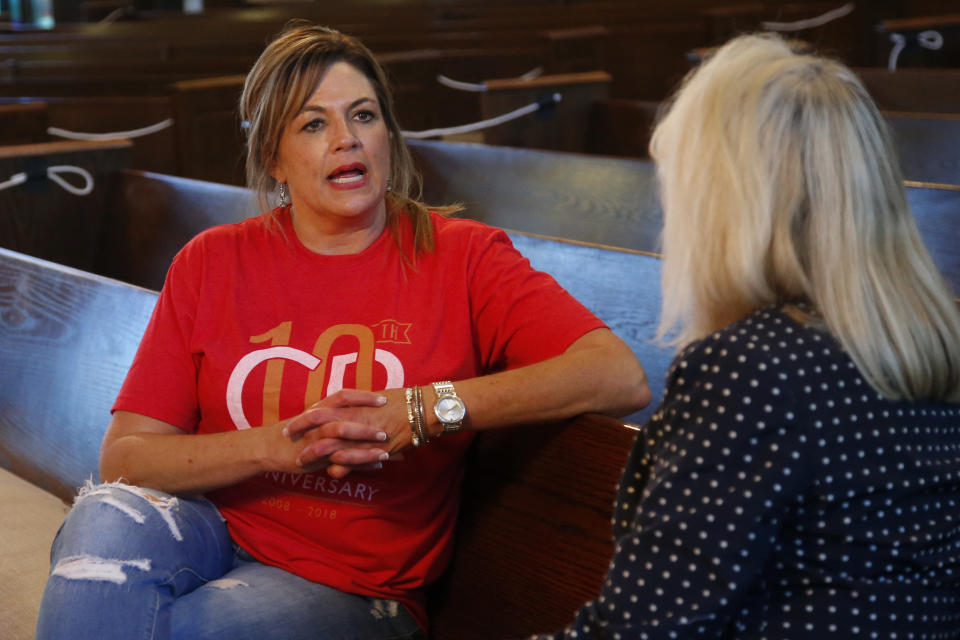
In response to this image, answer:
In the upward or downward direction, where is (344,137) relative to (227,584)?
upward

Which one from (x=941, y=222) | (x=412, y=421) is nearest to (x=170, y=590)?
(x=412, y=421)

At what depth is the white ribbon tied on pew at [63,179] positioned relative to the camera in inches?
131

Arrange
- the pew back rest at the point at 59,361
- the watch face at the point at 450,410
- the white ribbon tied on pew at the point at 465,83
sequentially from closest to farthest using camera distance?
the watch face at the point at 450,410, the pew back rest at the point at 59,361, the white ribbon tied on pew at the point at 465,83

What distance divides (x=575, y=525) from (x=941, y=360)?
59 centimetres

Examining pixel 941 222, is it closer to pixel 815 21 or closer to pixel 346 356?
pixel 346 356


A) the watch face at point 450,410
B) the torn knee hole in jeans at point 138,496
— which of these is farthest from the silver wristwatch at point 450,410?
the torn knee hole in jeans at point 138,496

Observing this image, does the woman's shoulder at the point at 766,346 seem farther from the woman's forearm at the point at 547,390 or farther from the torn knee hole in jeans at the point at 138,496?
the torn knee hole in jeans at the point at 138,496

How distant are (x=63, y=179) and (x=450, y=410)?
2.44 metres

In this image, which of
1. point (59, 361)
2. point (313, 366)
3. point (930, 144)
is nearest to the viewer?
point (313, 366)

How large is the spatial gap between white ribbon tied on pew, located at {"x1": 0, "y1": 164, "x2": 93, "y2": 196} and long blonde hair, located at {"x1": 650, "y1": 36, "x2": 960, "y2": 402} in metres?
2.81

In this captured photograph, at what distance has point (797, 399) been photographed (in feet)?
3.12

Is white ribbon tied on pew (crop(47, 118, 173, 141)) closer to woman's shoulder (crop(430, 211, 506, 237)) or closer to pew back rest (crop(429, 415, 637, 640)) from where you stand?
woman's shoulder (crop(430, 211, 506, 237))

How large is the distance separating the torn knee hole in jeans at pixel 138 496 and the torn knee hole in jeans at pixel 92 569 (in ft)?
0.26

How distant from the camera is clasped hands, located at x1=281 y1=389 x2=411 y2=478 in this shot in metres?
1.39
